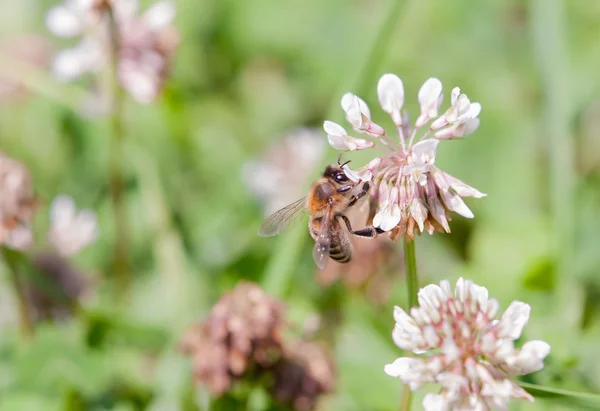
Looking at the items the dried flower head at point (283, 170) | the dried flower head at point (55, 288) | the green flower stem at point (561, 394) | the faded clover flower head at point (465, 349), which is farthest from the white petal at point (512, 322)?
the dried flower head at point (283, 170)

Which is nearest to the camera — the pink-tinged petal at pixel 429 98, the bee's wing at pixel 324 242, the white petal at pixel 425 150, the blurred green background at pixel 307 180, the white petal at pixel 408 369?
the white petal at pixel 408 369

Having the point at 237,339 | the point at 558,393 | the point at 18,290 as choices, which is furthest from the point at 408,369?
the point at 18,290

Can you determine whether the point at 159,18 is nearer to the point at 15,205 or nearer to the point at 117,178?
the point at 117,178

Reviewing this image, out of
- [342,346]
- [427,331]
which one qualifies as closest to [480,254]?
[342,346]

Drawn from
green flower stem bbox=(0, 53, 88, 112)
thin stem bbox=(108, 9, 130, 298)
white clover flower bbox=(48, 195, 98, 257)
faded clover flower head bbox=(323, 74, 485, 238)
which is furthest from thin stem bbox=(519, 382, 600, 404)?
green flower stem bbox=(0, 53, 88, 112)

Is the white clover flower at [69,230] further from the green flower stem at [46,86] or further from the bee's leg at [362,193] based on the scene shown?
the bee's leg at [362,193]

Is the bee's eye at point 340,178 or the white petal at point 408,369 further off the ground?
the bee's eye at point 340,178

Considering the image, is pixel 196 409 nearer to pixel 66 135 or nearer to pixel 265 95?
pixel 66 135

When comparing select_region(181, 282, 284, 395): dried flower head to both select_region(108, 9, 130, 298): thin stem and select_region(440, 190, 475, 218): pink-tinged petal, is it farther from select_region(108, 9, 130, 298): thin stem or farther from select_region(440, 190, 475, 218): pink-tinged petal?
select_region(108, 9, 130, 298): thin stem
